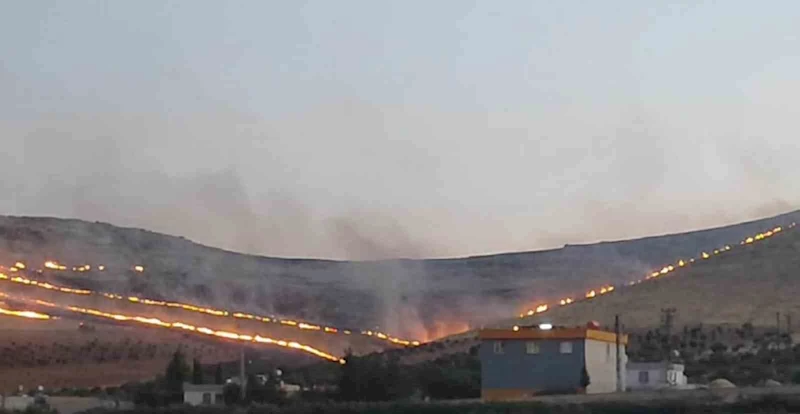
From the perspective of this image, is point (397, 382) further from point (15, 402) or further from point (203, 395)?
point (15, 402)

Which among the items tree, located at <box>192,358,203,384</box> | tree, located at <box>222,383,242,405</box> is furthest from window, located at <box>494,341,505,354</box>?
tree, located at <box>192,358,203,384</box>

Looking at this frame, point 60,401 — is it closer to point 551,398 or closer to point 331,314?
point 551,398

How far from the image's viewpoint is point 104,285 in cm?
17138

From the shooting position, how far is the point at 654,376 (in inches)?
3123

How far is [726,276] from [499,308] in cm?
2964

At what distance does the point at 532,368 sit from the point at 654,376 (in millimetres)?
7087

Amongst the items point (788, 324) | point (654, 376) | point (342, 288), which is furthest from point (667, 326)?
point (342, 288)

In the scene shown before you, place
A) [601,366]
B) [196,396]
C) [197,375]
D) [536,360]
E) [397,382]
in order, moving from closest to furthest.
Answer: [536,360] < [601,366] < [397,382] < [196,396] < [197,375]

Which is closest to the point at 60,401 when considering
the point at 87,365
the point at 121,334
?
the point at 87,365

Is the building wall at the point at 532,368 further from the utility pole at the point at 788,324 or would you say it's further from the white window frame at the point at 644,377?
the utility pole at the point at 788,324

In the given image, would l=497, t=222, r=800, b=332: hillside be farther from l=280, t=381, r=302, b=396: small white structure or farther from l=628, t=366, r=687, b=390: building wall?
l=280, t=381, r=302, b=396: small white structure

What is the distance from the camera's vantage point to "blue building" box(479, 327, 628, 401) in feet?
245

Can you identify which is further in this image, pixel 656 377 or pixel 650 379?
pixel 650 379

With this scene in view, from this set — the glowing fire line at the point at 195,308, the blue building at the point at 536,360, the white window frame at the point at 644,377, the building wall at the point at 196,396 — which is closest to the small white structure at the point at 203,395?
the building wall at the point at 196,396
